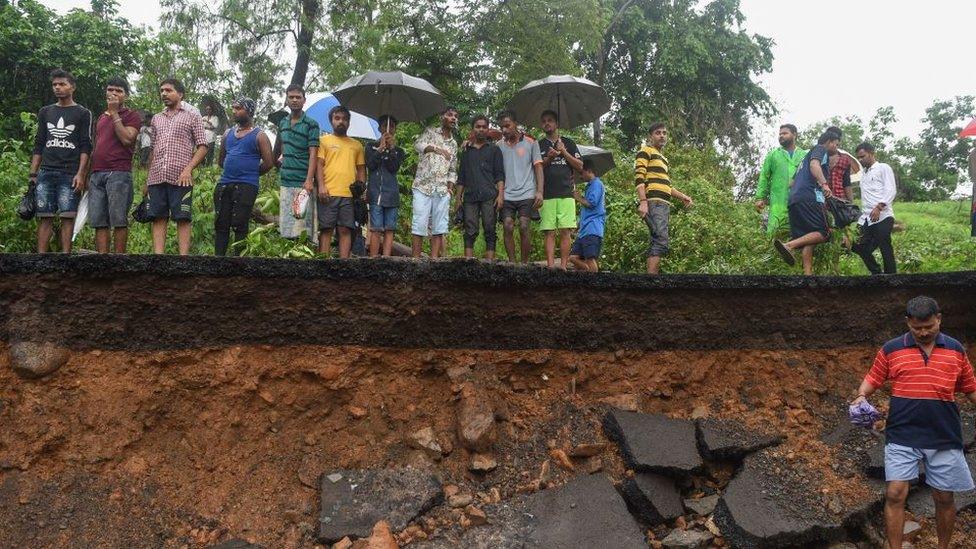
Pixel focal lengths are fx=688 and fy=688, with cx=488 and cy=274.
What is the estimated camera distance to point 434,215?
21.2 feet

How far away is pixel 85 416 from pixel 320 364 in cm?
143

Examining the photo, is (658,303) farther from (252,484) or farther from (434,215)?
(252,484)

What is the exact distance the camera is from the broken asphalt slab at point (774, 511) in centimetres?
432

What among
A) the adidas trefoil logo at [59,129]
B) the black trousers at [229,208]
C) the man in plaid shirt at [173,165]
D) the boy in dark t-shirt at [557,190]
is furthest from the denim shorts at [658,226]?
the adidas trefoil logo at [59,129]

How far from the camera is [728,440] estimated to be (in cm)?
498

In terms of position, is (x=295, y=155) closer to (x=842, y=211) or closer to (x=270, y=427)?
(x=270, y=427)

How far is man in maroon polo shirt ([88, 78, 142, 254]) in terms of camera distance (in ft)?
17.6

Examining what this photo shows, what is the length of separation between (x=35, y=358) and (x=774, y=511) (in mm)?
4753

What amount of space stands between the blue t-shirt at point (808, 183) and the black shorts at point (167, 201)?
5.63m

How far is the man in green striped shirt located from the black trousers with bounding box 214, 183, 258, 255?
1.33ft

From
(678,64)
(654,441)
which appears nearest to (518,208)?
(654,441)

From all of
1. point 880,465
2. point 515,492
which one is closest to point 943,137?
point 880,465

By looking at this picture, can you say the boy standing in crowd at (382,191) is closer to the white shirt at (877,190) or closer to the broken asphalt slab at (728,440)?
the broken asphalt slab at (728,440)

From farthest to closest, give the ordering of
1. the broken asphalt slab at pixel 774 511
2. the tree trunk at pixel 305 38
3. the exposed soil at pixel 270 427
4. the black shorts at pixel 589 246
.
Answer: the tree trunk at pixel 305 38 → the black shorts at pixel 589 246 → the broken asphalt slab at pixel 774 511 → the exposed soil at pixel 270 427
